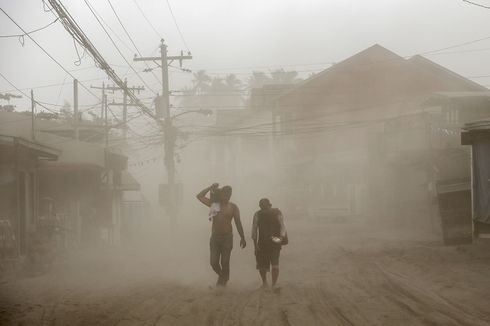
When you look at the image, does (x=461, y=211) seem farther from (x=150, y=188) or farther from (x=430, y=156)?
(x=150, y=188)

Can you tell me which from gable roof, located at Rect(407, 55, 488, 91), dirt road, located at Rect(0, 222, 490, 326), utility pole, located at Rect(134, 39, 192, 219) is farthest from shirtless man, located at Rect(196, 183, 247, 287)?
gable roof, located at Rect(407, 55, 488, 91)

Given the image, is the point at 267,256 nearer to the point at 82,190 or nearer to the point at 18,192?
the point at 18,192

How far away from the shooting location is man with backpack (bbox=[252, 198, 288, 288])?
12.6m

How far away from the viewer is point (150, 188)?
281 feet

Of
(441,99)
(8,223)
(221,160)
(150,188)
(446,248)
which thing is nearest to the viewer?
(8,223)

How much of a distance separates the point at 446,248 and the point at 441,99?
1313cm

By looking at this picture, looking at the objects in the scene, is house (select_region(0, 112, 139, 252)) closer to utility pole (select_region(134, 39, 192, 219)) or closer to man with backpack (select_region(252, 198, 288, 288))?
utility pole (select_region(134, 39, 192, 219))

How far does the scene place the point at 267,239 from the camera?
12.6 metres

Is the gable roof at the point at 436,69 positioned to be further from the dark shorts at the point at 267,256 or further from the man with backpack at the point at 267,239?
the dark shorts at the point at 267,256

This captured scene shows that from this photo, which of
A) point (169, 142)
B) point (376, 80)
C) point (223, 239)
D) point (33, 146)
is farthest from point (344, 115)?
point (223, 239)

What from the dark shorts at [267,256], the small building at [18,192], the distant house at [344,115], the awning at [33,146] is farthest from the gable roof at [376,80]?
the dark shorts at [267,256]

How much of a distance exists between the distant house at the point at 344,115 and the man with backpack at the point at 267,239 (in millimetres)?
27964

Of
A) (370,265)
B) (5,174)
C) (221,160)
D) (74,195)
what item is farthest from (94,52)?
(221,160)

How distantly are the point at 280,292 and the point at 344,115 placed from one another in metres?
38.6
